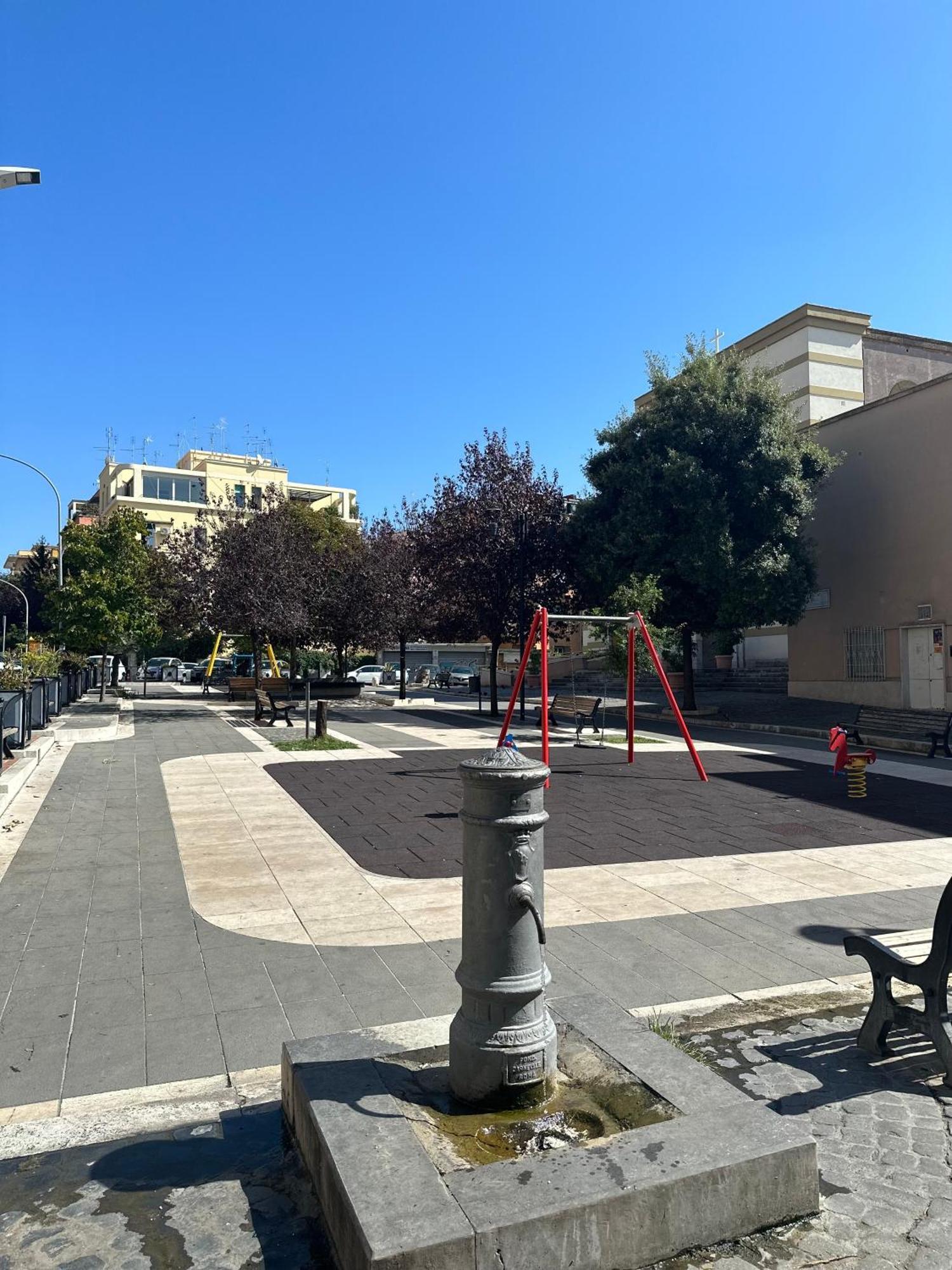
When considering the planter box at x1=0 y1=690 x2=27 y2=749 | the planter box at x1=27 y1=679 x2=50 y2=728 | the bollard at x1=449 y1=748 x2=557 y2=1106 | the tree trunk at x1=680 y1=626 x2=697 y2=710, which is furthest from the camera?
the tree trunk at x1=680 y1=626 x2=697 y2=710

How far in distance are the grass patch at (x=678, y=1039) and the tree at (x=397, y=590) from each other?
23.6 metres

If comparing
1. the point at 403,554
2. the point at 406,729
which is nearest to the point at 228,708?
the point at 403,554

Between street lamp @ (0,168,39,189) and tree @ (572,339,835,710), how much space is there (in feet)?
56.6

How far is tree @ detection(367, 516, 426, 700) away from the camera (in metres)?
28.4

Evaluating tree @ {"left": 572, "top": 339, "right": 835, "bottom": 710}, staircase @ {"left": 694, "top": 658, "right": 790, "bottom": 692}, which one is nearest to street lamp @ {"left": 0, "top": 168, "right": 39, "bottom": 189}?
tree @ {"left": 572, "top": 339, "right": 835, "bottom": 710}

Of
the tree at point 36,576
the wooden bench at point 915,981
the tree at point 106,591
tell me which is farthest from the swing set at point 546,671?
the tree at point 36,576

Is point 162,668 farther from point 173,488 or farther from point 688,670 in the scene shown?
point 688,670

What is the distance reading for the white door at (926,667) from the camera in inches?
875

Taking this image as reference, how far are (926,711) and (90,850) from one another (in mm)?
Answer: 19594

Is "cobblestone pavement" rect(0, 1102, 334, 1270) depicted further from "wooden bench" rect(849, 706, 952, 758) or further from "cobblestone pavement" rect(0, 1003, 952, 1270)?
"wooden bench" rect(849, 706, 952, 758)

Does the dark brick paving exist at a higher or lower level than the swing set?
lower

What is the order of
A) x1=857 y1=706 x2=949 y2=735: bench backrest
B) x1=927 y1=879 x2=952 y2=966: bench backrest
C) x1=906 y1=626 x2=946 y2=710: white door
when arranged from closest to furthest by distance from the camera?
1. x1=927 y1=879 x2=952 y2=966: bench backrest
2. x1=857 y1=706 x2=949 y2=735: bench backrest
3. x1=906 y1=626 x2=946 y2=710: white door

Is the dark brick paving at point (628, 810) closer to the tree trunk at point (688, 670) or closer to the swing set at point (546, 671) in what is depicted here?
the swing set at point (546, 671)

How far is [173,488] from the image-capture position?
81.9m
